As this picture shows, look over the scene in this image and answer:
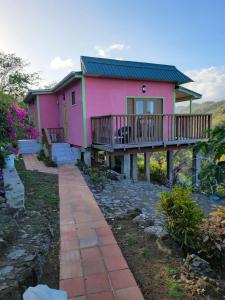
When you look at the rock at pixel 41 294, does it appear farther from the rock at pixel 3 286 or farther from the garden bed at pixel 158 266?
the garden bed at pixel 158 266

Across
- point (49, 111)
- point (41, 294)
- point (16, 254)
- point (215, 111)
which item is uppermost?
point (215, 111)

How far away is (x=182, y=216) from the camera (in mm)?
3055

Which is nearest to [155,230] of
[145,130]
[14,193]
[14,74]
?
[14,193]

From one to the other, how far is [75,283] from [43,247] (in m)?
0.77

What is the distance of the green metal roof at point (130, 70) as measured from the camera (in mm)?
9648

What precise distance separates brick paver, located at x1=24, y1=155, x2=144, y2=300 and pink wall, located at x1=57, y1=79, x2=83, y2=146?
5741 millimetres

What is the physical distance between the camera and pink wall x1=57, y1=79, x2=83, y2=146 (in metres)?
10.3

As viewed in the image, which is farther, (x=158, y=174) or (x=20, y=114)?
(x=158, y=174)

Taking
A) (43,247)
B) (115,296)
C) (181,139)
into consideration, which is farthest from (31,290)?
(181,139)

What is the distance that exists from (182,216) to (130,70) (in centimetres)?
867

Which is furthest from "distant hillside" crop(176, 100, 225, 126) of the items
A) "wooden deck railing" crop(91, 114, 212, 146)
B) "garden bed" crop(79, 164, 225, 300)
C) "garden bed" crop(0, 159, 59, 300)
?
"garden bed" crop(0, 159, 59, 300)

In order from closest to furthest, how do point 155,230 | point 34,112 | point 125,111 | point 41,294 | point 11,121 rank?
1. point 41,294
2. point 155,230
3. point 11,121
4. point 125,111
5. point 34,112

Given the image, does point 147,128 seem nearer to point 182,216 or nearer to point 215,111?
point 182,216

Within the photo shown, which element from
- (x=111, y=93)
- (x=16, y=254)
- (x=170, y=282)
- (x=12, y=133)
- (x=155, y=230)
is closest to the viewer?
(x=170, y=282)
